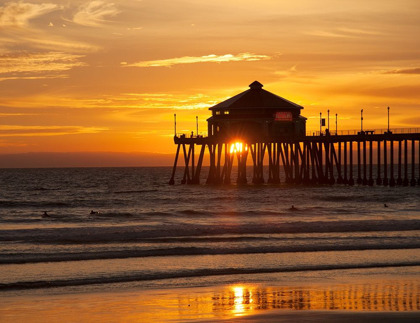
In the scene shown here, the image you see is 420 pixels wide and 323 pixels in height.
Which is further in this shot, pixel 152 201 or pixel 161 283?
pixel 152 201

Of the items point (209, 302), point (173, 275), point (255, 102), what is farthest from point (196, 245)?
point (255, 102)

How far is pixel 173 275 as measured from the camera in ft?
65.4

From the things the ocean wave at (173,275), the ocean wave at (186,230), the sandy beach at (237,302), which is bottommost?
the ocean wave at (186,230)

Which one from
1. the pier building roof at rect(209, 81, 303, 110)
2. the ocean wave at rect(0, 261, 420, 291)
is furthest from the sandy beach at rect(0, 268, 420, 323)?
the pier building roof at rect(209, 81, 303, 110)

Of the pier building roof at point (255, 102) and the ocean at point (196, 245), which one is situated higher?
the pier building roof at point (255, 102)

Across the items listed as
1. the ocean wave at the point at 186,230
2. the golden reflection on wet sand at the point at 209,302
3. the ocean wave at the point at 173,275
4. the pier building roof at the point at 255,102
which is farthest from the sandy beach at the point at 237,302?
the pier building roof at the point at 255,102

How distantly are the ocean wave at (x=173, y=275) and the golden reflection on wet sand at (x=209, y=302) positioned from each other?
1610 millimetres

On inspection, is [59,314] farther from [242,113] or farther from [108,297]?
[242,113]

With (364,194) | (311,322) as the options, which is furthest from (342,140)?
(311,322)

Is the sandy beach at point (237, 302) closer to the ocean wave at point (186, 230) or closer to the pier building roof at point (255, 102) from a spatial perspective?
the ocean wave at point (186, 230)

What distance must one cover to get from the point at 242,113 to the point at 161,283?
58249 mm

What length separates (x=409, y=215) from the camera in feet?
142

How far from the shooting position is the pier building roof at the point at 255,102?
7581 centimetres

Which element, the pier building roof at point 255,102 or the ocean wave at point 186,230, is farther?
the pier building roof at point 255,102
